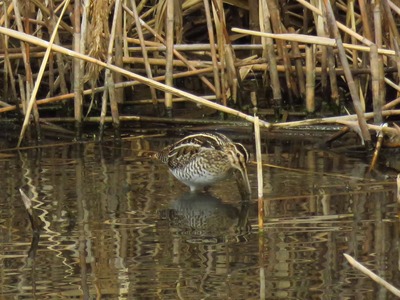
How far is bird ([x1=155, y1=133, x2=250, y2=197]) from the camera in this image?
271 inches

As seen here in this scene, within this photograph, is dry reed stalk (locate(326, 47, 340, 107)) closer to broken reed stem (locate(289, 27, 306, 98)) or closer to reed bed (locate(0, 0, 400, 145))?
reed bed (locate(0, 0, 400, 145))

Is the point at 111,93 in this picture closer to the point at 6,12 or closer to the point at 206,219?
the point at 6,12

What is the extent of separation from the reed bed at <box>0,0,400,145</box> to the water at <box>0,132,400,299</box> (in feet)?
1.99

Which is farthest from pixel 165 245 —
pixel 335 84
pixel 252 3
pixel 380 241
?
pixel 252 3

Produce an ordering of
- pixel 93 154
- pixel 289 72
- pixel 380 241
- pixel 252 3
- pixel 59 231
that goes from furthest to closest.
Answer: pixel 252 3 < pixel 289 72 < pixel 93 154 < pixel 59 231 < pixel 380 241

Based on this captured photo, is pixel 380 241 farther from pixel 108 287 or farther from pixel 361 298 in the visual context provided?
pixel 108 287

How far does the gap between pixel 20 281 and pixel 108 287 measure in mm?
450

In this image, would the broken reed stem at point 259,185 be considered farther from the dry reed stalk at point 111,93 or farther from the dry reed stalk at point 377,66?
the dry reed stalk at point 111,93

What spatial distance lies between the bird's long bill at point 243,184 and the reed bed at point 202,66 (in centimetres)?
114

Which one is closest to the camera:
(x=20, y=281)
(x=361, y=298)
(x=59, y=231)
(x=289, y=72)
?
(x=361, y=298)

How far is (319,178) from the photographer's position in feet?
24.1

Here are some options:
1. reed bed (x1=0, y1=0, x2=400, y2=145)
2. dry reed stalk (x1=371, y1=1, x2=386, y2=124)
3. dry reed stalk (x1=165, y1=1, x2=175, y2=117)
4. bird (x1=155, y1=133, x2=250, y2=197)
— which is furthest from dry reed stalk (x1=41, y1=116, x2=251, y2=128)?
bird (x1=155, y1=133, x2=250, y2=197)

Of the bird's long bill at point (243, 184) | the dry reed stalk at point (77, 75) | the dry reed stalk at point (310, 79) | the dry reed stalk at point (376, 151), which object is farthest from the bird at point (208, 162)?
the dry reed stalk at point (310, 79)

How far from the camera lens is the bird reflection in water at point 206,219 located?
19.6ft
